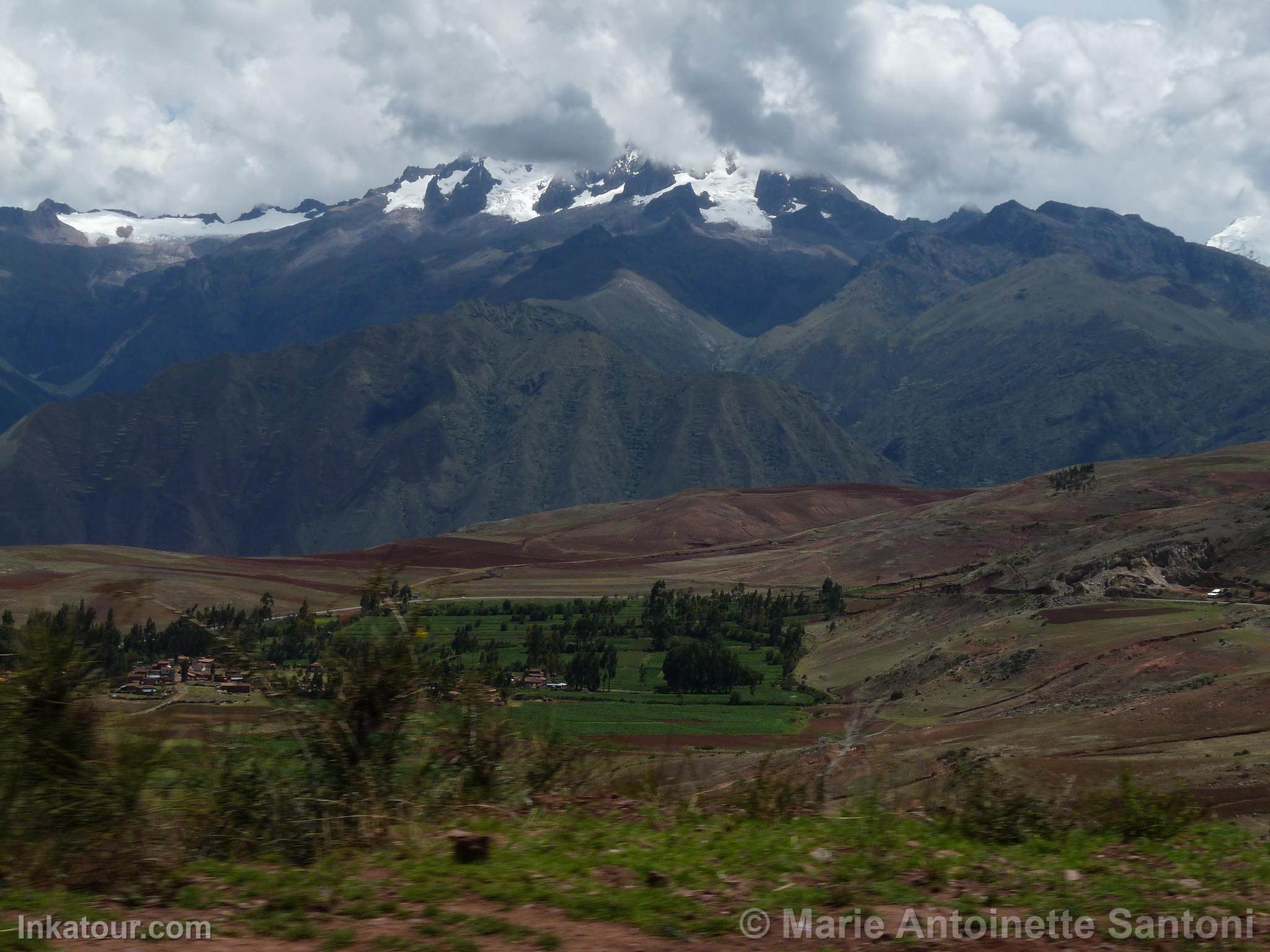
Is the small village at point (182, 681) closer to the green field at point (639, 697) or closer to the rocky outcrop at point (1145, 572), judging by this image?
the green field at point (639, 697)

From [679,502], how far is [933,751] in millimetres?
121202

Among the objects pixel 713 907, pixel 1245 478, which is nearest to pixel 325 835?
pixel 713 907

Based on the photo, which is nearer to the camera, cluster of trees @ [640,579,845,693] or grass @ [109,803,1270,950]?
grass @ [109,803,1270,950]

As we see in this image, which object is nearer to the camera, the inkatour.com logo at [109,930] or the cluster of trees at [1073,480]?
the inkatour.com logo at [109,930]

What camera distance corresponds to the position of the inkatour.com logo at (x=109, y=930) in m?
7.42

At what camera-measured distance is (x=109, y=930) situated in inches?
300

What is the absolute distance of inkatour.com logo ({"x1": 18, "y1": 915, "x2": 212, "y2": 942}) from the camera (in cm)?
742

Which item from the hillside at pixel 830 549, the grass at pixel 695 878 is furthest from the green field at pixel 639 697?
the hillside at pixel 830 549

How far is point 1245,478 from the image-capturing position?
101m

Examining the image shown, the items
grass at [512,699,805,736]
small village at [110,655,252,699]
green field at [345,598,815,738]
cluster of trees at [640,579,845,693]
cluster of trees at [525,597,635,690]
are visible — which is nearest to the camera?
small village at [110,655,252,699]

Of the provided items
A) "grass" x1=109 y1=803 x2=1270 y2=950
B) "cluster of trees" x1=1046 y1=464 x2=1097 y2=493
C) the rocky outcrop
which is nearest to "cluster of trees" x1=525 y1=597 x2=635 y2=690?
the rocky outcrop

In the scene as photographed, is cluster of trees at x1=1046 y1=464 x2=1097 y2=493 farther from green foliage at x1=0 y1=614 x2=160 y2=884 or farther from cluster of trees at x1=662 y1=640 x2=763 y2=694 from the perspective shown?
green foliage at x1=0 y1=614 x2=160 y2=884

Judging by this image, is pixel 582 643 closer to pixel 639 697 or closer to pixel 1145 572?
pixel 639 697

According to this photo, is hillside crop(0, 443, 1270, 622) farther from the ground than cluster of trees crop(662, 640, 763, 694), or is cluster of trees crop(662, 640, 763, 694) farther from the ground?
hillside crop(0, 443, 1270, 622)
